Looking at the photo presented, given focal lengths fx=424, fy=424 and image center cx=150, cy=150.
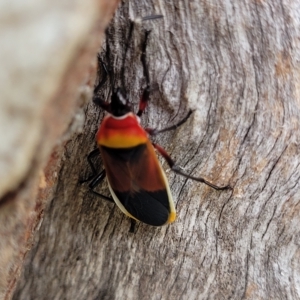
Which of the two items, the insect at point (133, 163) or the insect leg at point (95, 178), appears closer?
the insect at point (133, 163)

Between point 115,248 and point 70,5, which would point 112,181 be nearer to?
point 115,248

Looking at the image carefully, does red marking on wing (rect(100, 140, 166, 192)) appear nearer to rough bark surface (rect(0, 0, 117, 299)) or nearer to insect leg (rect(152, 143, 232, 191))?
insect leg (rect(152, 143, 232, 191))

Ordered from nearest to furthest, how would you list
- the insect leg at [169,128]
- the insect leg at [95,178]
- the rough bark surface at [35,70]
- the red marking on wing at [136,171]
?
the rough bark surface at [35,70], the insect leg at [169,128], the red marking on wing at [136,171], the insect leg at [95,178]

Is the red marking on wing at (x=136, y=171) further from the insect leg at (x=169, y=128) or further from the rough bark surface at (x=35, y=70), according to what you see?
the rough bark surface at (x=35, y=70)

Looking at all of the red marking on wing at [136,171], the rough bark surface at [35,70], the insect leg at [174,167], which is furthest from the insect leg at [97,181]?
the rough bark surface at [35,70]

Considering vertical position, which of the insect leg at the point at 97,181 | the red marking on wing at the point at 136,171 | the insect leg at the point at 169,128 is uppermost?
the insect leg at the point at 169,128

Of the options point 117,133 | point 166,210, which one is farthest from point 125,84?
point 166,210

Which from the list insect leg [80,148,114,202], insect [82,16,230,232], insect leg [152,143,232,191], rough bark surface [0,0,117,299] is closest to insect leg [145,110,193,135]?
insect [82,16,230,232]
